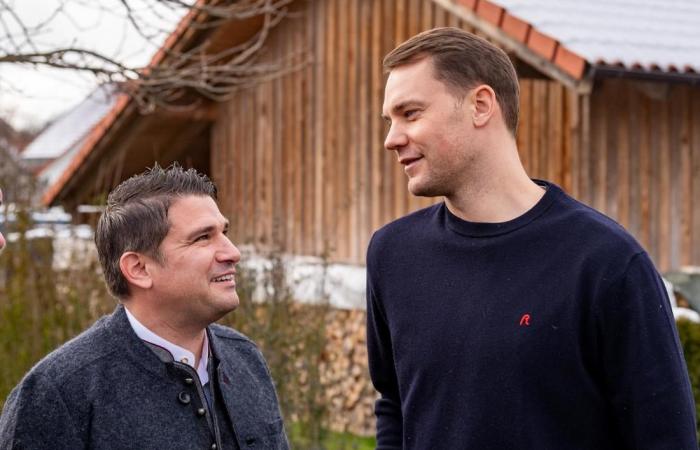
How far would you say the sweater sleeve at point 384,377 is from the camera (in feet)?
10.5

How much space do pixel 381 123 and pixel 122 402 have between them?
8291 mm

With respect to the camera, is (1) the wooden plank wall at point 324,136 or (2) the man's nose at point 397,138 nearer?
(2) the man's nose at point 397,138

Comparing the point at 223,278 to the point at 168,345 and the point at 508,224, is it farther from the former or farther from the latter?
the point at 508,224

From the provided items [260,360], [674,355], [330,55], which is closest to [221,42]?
[330,55]

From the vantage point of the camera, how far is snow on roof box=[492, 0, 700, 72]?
27.8 ft

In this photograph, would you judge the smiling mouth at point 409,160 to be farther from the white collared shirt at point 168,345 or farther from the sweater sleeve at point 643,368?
the white collared shirt at point 168,345

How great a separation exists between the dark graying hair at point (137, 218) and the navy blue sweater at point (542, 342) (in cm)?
68

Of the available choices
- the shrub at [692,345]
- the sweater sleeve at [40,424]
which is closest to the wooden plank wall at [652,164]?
the shrub at [692,345]

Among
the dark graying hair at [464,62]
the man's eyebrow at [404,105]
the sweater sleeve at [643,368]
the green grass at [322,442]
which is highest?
the dark graying hair at [464,62]

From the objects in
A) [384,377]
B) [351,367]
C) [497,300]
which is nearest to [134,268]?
[384,377]

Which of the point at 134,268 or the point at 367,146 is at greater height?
the point at 367,146

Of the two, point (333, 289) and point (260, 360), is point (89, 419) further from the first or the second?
point (333, 289)

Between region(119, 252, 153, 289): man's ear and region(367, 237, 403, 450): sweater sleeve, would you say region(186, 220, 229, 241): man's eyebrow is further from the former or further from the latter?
region(367, 237, 403, 450): sweater sleeve

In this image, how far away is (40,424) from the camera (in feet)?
9.07
